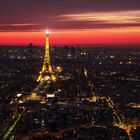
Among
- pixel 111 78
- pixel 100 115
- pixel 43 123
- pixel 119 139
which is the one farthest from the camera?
pixel 111 78

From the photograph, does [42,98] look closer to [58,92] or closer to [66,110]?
[58,92]

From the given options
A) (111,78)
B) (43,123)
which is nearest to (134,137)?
(43,123)

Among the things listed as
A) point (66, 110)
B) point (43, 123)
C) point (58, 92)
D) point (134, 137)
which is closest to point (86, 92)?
point (58, 92)

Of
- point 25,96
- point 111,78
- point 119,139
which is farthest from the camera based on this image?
point 111,78

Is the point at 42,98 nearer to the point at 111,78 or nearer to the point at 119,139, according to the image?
the point at 119,139

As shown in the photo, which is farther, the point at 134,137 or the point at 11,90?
the point at 11,90

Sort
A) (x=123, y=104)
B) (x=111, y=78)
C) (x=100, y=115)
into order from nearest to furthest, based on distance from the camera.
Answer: (x=100, y=115)
(x=123, y=104)
(x=111, y=78)

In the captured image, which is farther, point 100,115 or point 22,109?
point 22,109

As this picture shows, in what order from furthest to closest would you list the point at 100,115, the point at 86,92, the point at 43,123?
the point at 86,92 < the point at 100,115 < the point at 43,123
